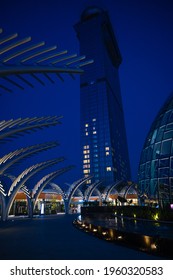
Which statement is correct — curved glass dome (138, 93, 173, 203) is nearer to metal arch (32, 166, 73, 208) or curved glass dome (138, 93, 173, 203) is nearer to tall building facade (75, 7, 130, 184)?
metal arch (32, 166, 73, 208)

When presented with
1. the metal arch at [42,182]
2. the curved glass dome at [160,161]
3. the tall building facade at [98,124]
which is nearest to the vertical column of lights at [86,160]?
the tall building facade at [98,124]

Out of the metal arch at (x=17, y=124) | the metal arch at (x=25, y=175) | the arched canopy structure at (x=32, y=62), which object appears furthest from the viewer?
the metal arch at (x=25, y=175)

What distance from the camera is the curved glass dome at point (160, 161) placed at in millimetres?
21344

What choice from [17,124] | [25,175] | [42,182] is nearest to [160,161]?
[17,124]

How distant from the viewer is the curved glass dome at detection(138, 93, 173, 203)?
21344 mm

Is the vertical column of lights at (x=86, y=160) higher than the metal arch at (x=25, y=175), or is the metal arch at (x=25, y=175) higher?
the vertical column of lights at (x=86, y=160)

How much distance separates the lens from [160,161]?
22.9 m

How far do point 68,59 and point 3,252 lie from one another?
6.71m

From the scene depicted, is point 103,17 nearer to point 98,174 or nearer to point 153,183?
point 98,174

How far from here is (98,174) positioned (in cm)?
11731

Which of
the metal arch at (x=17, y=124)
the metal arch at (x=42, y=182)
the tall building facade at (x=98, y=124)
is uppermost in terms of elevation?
the tall building facade at (x=98, y=124)

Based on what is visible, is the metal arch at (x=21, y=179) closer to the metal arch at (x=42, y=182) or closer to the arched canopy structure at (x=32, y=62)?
the metal arch at (x=42, y=182)

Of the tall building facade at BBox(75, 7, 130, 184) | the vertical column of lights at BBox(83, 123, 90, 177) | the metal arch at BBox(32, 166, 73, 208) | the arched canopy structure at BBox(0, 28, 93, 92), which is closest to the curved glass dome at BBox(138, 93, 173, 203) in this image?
the metal arch at BBox(32, 166, 73, 208)
